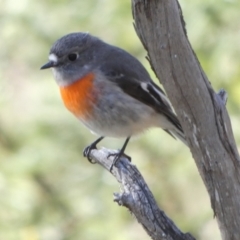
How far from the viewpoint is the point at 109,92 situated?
310cm

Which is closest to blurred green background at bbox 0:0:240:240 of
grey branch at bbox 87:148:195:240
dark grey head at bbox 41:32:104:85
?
dark grey head at bbox 41:32:104:85

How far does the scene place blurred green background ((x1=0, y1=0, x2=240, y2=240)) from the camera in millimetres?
3811

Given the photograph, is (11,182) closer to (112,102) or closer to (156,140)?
(156,140)

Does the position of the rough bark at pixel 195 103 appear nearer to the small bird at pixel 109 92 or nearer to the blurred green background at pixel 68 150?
the small bird at pixel 109 92

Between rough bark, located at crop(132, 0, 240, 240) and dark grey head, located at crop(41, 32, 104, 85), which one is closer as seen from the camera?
rough bark, located at crop(132, 0, 240, 240)

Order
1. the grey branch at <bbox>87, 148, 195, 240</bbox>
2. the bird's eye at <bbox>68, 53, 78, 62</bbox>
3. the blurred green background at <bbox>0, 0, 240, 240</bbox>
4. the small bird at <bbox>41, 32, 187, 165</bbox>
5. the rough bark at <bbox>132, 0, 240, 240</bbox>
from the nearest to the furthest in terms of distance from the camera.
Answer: the rough bark at <bbox>132, 0, 240, 240</bbox>, the grey branch at <bbox>87, 148, 195, 240</bbox>, the small bird at <bbox>41, 32, 187, 165</bbox>, the bird's eye at <bbox>68, 53, 78, 62</bbox>, the blurred green background at <bbox>0, 0, 240, 240</bbox>

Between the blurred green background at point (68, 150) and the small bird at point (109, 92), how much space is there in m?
0.56

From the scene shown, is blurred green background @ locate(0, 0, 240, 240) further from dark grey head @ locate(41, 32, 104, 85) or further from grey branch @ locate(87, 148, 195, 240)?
grey branch @ locate(87, 148, 195, 240)

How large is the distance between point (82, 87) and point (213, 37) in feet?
3.01

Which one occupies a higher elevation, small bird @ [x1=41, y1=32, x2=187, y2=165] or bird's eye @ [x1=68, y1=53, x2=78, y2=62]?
bird's eye @ [x1=68, y1=53, x2=78, y2=62]

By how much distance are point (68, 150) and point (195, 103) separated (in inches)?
83.8

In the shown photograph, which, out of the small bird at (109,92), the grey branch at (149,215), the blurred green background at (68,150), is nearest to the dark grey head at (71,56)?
the small bird at (109,92)

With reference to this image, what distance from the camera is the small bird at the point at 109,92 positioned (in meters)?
3.08

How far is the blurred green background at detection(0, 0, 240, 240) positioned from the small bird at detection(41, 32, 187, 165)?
56cm
